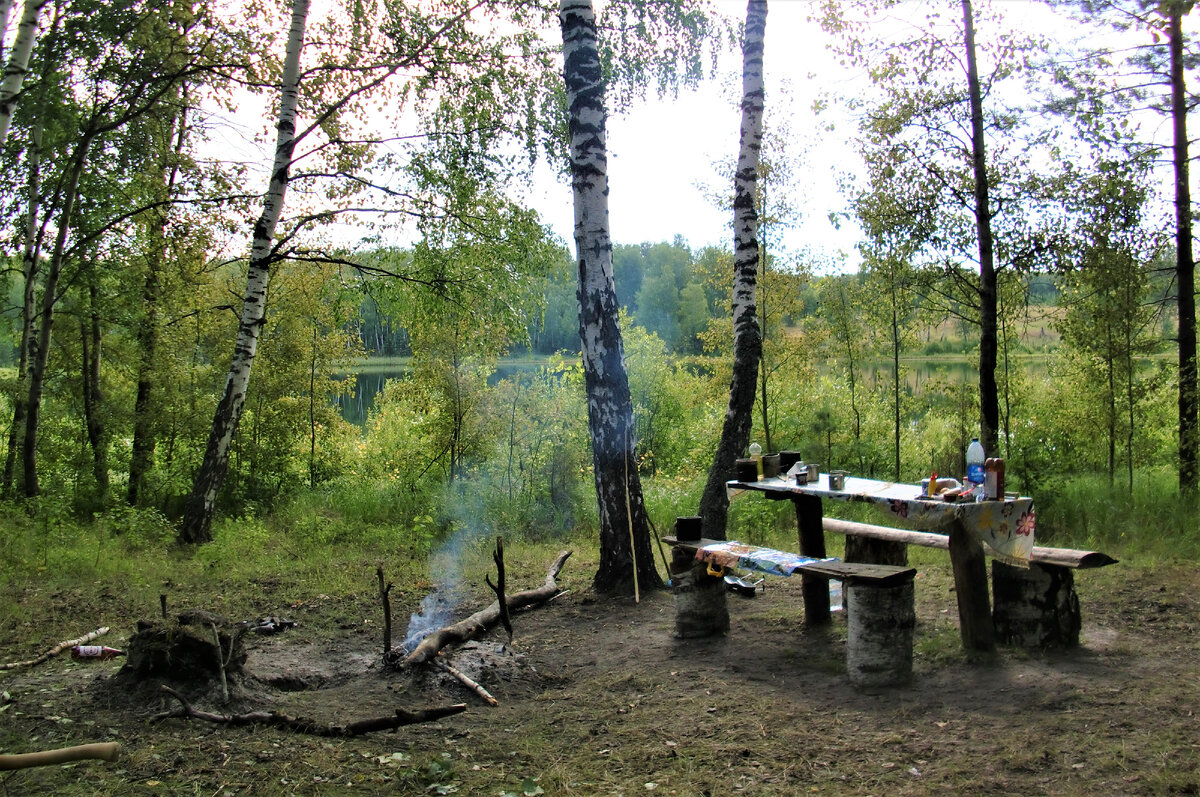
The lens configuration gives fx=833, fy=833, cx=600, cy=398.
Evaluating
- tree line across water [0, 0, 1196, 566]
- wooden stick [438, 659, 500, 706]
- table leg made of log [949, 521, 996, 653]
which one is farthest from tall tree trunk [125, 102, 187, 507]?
table leg made of log [949, 521, 996, 653]

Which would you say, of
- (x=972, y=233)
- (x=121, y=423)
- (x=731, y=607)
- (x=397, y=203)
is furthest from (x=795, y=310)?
(x=121, y=423)

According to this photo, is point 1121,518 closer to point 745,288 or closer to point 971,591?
point 745,288

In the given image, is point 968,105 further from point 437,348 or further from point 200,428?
point 200,428

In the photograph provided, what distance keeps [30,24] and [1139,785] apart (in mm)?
7192

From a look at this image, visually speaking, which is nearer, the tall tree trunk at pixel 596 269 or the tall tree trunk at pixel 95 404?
the tall tree trunk at pixel 596 269

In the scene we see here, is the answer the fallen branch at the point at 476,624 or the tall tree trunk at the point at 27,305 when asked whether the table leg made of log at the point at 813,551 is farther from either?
the tall tree trunk at the point at 27,305

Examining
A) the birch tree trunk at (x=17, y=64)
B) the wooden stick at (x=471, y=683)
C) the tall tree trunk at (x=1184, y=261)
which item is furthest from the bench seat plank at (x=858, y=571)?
the tall tree trunk at (x=1184, y=261)

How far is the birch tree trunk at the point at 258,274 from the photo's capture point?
8.34 m

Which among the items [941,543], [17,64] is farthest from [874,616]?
[17,64]

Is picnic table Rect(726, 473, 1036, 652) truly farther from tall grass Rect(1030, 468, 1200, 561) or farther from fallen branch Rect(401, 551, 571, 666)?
tall grass Rect(1030, 468, 1200, 561)

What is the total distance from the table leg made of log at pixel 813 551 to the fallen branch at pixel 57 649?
4498 millimetres

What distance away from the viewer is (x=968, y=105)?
9328 millimetres

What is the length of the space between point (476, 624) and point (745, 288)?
3879mm

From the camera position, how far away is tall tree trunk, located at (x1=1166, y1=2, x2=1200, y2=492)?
9641 mm
